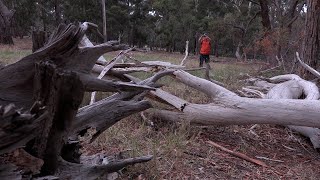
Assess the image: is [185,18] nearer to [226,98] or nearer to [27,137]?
[226,98]

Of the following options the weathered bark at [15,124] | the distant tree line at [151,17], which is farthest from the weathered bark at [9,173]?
the distant tree line at [151,17]

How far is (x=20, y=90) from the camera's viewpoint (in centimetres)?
204

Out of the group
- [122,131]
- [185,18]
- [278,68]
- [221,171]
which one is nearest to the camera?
[221,171]

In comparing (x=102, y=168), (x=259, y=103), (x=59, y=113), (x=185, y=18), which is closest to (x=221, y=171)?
(x=259, y=103)

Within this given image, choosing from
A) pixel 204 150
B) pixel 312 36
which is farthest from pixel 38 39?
pixel 312 36

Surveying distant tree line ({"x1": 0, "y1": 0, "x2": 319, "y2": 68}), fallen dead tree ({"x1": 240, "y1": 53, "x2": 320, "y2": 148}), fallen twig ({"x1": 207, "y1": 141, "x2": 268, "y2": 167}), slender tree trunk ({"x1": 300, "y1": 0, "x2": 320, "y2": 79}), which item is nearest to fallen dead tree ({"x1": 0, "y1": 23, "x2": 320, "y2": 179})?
fallen twig ({"x1": 207, "y1": 141, "x2": 268, "y2": 167})

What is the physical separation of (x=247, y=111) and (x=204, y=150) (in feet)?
→ 2.19

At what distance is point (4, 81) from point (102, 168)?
92cm

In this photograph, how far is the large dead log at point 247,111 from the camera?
13.8 ft

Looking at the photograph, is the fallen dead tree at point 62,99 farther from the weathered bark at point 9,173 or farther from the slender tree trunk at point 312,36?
the slender tree trunk at point 312,36

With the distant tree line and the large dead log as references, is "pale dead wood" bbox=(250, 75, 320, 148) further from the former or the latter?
the distant tree line

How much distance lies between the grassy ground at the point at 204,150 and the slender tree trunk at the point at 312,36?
3.50 metres

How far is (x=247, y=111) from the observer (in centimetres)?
433

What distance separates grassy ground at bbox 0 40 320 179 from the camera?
349 centimetres
